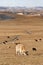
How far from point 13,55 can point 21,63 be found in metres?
2.77

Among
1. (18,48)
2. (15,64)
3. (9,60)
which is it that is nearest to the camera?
(15,64)

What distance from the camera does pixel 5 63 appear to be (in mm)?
15828

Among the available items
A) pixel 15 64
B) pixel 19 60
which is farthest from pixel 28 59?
pixel 15 64

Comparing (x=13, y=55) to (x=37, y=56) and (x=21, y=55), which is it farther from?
(x=37, y=56)

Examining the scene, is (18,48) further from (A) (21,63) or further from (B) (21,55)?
(A) (21,63)

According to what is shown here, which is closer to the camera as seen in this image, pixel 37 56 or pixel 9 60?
pixel 9 60

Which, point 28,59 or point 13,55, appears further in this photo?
point 13,55

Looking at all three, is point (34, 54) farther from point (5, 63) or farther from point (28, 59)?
point (5, 63)

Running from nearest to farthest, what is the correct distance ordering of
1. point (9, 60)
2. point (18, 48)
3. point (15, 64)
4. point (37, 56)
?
point (15, 64)
point (9, 60)
point (37, 56)
point (18, 48)

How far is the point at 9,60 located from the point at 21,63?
3.40 feet

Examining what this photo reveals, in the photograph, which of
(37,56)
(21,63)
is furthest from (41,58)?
(21,63)

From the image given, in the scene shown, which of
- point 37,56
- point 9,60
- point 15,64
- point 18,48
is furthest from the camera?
point 18,48

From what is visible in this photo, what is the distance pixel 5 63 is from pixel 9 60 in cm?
90

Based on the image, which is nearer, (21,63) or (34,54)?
(21,63)
